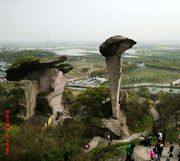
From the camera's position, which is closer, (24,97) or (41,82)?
(24,97)

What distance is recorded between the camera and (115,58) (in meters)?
21.0

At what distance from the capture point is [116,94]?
849 inches

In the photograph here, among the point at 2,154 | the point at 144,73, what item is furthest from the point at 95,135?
the point at 144,73

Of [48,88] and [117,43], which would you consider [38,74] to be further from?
[117,43]

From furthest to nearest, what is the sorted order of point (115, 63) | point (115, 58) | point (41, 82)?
1. point (41, 82)
2. point (115, 63)
3. point (115, 58)

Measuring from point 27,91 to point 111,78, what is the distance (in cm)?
513

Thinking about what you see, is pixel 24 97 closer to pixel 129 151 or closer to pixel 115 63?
pixel 115 63

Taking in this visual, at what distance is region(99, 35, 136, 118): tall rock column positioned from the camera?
1997cm

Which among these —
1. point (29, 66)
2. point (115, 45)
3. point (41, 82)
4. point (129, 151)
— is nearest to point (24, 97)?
point (41, 82)

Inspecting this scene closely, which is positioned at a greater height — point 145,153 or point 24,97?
point 24,97

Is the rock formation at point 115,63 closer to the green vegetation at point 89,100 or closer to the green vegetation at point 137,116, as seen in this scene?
the green vegetation at point 137,116

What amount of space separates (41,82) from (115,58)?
5.62 meters

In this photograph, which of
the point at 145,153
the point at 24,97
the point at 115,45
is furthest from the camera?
the point at 24,97

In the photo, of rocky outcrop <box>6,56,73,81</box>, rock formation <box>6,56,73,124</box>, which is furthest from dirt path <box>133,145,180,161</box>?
rocky outcrop <box>6,56,73,81</box>
